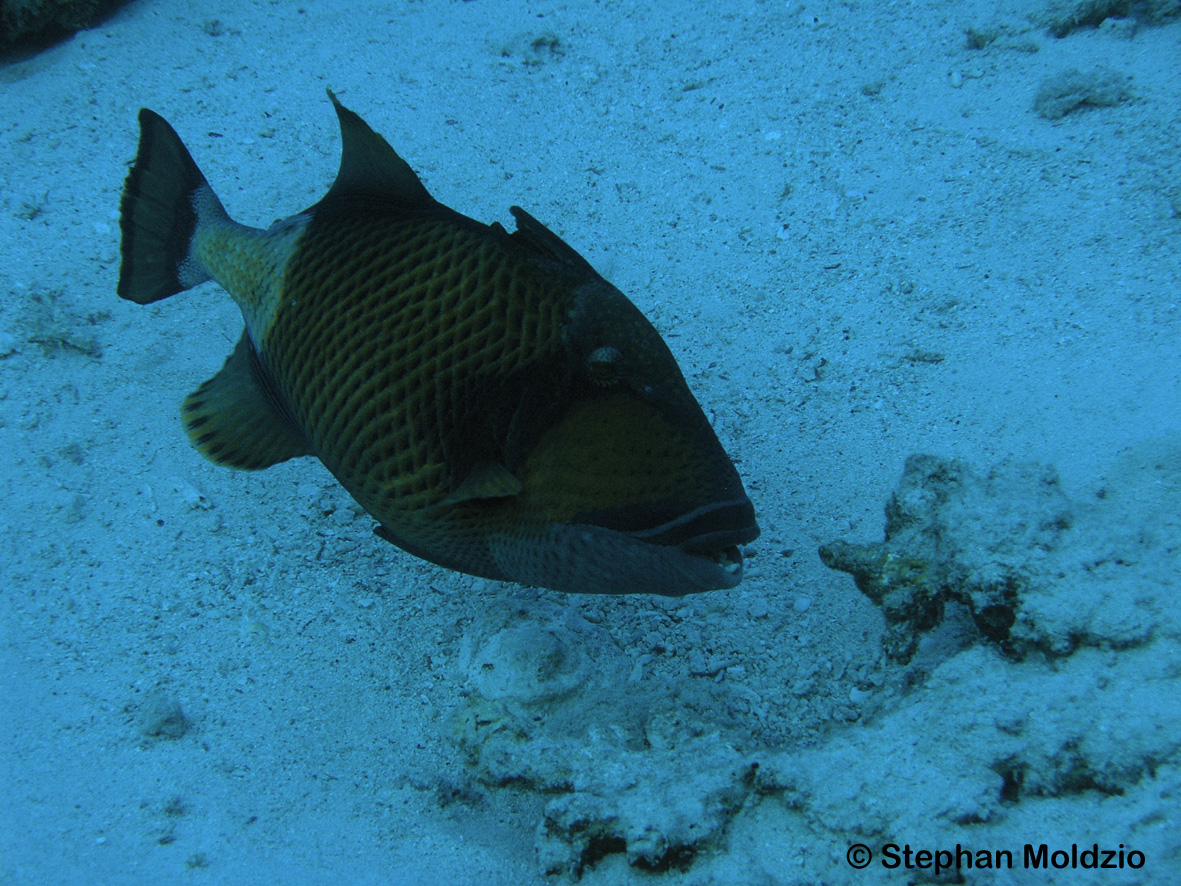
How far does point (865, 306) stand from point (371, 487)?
209 cm

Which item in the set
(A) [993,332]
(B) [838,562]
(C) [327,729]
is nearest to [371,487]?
(C) [327,729]

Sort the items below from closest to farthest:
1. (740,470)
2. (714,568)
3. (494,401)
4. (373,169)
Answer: (714,568)
(494,401)
(373,169)
(740,470)

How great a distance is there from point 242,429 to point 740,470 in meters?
1.72

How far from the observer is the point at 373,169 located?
1926 millimetres

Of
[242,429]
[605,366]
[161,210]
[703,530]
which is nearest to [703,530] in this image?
[703,530]

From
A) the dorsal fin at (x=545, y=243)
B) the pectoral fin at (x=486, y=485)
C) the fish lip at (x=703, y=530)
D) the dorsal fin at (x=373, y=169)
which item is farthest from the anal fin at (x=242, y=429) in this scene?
the fish lip at (x=703, y=530)

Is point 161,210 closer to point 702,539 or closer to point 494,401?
point 494,401

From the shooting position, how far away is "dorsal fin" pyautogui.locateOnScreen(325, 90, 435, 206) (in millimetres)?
1896

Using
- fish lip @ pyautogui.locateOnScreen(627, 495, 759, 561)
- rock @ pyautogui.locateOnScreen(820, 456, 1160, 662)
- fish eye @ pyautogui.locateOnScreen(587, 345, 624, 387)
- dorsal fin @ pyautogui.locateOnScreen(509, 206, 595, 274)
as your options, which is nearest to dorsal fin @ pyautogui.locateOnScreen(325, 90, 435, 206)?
dorsal fin @ pyautogui.locateOnScreen(509, 206, 595, 274)

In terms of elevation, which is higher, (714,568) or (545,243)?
(545,243)

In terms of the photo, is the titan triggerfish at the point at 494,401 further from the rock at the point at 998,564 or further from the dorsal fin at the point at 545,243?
the rock at the point at 998,564

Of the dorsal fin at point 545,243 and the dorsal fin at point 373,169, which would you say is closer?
the dorsal fin at point 545,243

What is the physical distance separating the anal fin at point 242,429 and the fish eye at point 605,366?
3.57 feet

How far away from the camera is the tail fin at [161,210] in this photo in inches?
89.7
